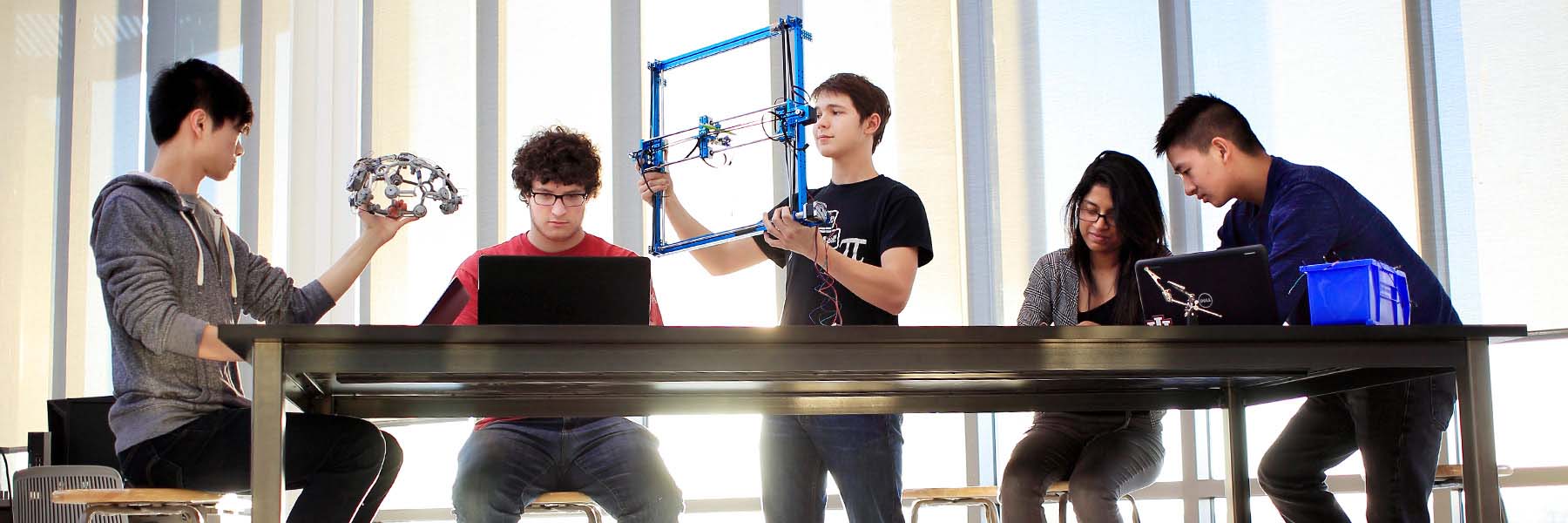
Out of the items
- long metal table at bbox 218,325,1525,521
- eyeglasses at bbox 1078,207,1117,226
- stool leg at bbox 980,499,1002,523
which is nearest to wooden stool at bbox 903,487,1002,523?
stool leg at bbox 980,499,1002,523

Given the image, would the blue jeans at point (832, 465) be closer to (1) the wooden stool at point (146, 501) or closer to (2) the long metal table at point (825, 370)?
(2) the long metal table at point (825, 370)

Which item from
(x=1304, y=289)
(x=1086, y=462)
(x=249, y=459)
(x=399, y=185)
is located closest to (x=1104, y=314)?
(x=1086, y=462)

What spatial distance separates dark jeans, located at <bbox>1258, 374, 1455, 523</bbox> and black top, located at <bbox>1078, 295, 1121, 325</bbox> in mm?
436

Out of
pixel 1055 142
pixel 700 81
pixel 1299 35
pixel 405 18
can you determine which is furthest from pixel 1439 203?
pixel 405 18

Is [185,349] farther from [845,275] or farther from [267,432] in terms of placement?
[845,275]

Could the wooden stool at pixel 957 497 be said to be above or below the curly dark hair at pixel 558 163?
below

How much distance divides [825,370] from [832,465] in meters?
0.55

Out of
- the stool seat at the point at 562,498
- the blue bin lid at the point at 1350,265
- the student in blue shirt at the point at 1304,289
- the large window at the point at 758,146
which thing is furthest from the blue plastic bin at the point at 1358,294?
the large window at the point at 758,146

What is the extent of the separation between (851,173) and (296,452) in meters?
1.18

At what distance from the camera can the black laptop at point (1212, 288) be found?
2.04m

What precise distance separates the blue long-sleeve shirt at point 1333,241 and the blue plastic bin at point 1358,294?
0.23 meters

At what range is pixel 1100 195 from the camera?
9.11 ft

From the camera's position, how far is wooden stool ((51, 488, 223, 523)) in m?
2.03

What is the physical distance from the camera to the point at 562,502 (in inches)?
94.3
